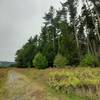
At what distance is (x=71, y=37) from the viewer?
47.7m

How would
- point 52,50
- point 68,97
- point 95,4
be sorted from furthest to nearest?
point 52,50, point 95,4, point 68,97

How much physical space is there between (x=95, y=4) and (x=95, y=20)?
261 inches

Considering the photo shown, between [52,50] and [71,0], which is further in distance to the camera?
[52,50]

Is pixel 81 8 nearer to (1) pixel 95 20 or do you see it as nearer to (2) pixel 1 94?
(1) pixel 95 20

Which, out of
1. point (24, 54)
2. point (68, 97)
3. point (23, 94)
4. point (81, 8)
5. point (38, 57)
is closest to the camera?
point (68, 97)

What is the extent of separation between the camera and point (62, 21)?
55.0 meters

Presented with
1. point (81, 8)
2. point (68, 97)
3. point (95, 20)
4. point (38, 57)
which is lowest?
point (68, 97)

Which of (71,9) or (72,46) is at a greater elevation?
(71,9)

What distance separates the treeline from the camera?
143 feet

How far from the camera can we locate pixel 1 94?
49.6 feet

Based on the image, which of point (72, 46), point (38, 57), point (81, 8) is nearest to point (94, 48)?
point (72, 46)

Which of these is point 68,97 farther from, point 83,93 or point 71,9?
point 71,9

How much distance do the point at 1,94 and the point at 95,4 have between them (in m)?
27.8

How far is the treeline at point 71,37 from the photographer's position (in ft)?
143
